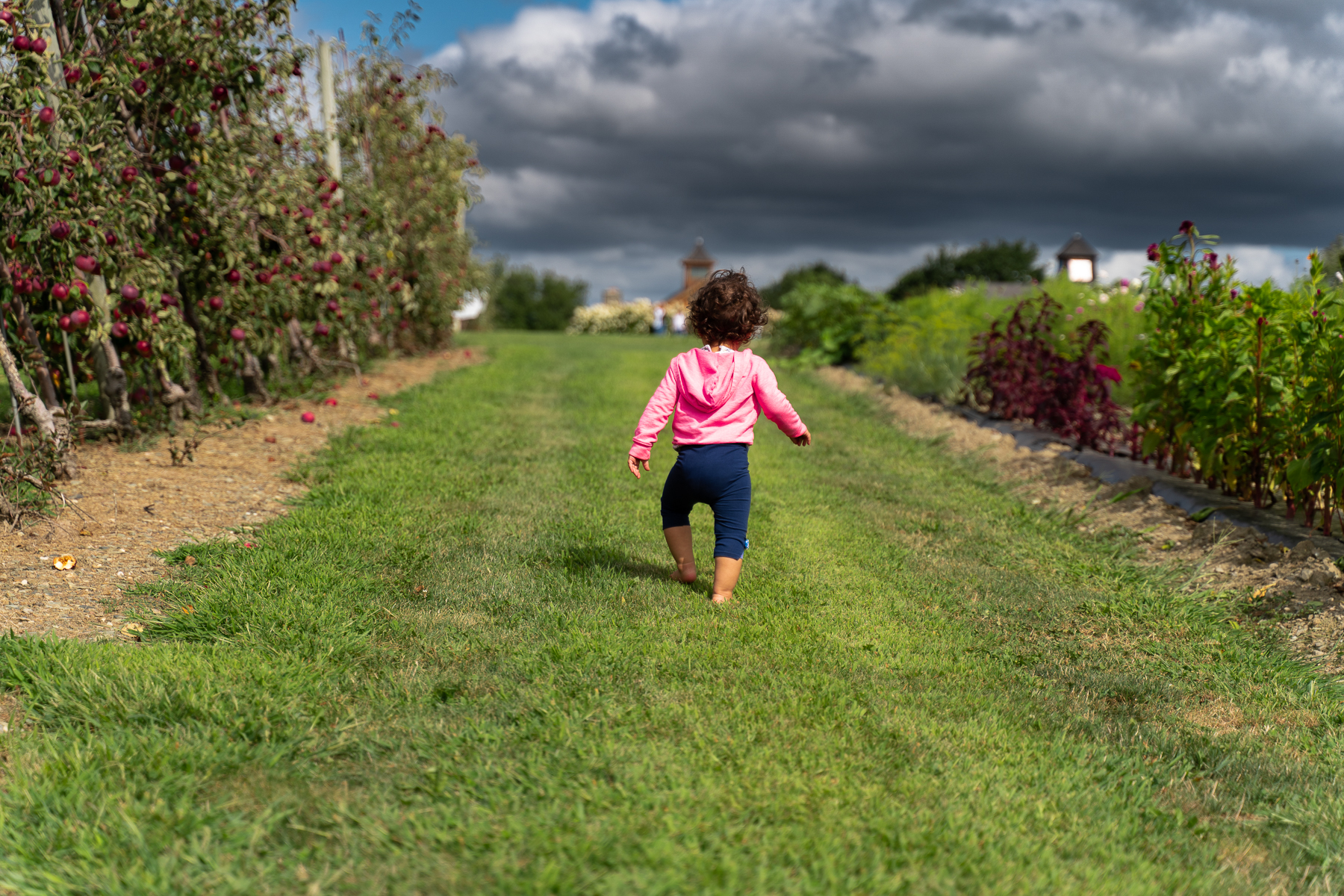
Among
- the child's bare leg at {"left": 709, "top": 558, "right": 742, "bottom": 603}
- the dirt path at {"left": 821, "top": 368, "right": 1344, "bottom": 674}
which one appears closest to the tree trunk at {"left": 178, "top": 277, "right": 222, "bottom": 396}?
the child's bare leg at {"left": 709, "top": 558, "right": 742, "bottom": 603}

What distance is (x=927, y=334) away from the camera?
11.1 meters

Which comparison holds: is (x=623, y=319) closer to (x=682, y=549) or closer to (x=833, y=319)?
(x=833, y=319)

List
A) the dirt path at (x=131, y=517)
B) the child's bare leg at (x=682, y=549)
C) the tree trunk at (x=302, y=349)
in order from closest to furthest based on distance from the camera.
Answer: the dirt path at (x=131, y=517) → the child's bare leg at (x=682, y=549) → the tree trunk at (x=302, y=349)

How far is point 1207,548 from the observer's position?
5.01m

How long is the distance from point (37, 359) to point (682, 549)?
14.3ft

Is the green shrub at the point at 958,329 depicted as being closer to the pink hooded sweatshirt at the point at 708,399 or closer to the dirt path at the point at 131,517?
the pink hooded sweatshirt at the point at 708,399

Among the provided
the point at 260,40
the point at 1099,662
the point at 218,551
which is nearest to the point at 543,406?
the point at 260,40

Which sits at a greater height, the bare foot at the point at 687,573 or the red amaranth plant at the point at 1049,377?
the red amaranth plant at the point at 1049,377

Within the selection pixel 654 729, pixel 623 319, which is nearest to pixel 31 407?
pixel 654 729

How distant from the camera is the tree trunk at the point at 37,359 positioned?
564 centimetres

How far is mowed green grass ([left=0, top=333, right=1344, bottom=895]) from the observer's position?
2.29 meters

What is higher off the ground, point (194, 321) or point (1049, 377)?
point (194, 321)

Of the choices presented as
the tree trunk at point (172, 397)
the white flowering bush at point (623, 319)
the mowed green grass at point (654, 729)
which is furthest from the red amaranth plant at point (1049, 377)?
the white flowering bush at point (623, 319)

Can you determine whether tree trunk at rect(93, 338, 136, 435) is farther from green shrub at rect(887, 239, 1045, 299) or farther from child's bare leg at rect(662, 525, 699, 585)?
green shrub at rect(887, 239, 1045, 299)
